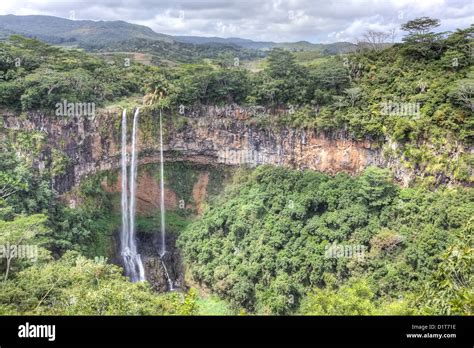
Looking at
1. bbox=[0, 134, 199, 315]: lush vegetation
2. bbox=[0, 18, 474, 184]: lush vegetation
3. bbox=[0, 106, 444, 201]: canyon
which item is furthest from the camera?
bbox=[0, 106, 444, 201]: canyon

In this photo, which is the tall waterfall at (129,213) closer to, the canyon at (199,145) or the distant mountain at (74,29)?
the canyon at (199,145)

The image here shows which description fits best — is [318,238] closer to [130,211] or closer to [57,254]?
[130,211]

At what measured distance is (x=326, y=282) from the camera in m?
20.8

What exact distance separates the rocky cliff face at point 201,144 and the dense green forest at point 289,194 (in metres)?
0.56

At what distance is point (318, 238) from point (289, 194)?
3.86 metres

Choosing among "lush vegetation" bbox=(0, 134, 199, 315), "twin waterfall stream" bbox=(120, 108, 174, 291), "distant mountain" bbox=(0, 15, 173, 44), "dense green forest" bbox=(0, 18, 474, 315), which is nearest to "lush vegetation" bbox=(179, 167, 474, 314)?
"dense green forest" bbox=(0, 18, 474, 315)

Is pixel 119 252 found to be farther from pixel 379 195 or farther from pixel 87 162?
pixel 379 195

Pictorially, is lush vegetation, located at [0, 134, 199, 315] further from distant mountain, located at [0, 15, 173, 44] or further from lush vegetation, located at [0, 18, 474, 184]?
distant mountain, located at [0, 15, 173, 44]

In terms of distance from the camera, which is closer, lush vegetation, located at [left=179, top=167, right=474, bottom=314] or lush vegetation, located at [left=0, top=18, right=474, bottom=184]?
lush vegetation, located at [left=179, top=167, right=474, bottom=314]

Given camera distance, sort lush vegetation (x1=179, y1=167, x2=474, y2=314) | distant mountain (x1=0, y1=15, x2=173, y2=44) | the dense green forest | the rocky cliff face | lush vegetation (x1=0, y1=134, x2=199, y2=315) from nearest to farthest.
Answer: lush vegetation (x1=0, y1=134, x2=199, y2=315)
the dense green forest
lush vegetation (x1=179, y1=167, x2=474, y2=314)
the rocky cliff face
distant mountain (x1=0, y1=15, x2=173, y2=44)

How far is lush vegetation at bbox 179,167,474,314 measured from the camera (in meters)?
19.1

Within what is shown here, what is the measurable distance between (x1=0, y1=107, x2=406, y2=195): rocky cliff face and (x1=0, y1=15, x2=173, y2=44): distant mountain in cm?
7511

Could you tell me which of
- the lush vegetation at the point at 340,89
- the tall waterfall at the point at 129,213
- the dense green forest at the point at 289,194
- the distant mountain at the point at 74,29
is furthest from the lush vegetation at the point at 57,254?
the distant mountain at the point at 74,29
